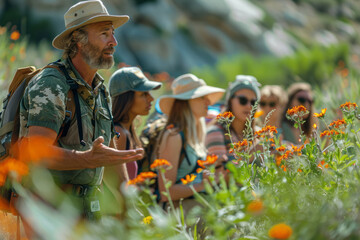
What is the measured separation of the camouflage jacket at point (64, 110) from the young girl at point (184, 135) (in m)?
1.01

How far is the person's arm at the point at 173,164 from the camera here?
3.64m

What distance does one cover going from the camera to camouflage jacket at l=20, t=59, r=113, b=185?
2.32m

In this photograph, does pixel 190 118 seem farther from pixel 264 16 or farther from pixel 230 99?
pixel 264 16

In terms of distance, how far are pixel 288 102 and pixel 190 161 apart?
77.9 inches

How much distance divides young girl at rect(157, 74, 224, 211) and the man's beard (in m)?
1.18

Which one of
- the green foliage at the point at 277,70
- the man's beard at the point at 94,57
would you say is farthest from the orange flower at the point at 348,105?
the green foliage at the point at 277,70

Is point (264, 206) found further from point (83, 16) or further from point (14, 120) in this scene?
point (83, 16)

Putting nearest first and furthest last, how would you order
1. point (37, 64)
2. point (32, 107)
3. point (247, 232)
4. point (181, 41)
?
point (247, 232) → point (32, 107) → point (37, 64) → point (181, 41)

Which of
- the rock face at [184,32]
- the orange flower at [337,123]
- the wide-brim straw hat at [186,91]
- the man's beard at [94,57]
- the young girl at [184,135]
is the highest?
the man's beard at [94,57]

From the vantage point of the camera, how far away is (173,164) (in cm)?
372

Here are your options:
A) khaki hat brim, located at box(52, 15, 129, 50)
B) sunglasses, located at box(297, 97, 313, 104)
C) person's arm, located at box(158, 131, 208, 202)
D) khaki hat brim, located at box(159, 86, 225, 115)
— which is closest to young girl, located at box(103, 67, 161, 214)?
person's arm, located at box(158, 131, 208, 202)

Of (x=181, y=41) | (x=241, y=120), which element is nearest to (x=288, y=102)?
(x=241, y=120)

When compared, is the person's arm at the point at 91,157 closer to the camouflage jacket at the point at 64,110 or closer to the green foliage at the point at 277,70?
the camouflage jacket at the point at 64,110

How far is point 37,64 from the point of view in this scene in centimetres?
706
